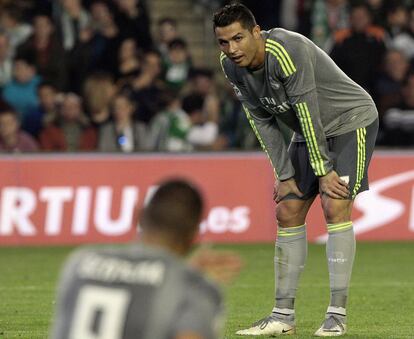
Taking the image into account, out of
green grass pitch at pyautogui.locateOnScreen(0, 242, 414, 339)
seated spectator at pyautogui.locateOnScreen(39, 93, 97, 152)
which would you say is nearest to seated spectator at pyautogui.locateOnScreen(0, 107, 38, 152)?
seated spectator at pyautogui.locateOnScreen(39, 93, 97, 152)

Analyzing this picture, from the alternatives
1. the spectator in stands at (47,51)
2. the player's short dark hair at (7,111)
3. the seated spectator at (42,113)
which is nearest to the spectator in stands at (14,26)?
the spectator in stands at (47,51)

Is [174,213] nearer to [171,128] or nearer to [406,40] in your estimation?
[171,128]

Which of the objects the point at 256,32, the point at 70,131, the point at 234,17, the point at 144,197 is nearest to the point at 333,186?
the point at 256,32

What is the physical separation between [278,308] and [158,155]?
7.27 m

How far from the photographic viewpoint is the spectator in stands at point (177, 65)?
18.2 m

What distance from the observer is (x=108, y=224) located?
611 inches

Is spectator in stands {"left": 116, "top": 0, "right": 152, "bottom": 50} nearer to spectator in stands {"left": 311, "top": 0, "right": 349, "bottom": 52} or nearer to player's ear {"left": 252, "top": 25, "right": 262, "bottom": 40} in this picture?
spectator in stands {"left": 311, "top": 0, "right": 349, "bottom": 52}

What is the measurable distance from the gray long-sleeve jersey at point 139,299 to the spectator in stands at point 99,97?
41.4ft

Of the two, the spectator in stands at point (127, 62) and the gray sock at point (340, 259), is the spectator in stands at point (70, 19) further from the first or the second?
the gray sock at point (340, 259)

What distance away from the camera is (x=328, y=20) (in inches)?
749

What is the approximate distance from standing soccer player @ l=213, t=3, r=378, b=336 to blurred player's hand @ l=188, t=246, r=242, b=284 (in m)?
3.65

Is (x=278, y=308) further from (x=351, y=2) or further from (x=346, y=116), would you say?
(x=351, y=2)

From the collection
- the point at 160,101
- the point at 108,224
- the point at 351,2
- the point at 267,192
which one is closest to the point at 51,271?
the point at 108,224

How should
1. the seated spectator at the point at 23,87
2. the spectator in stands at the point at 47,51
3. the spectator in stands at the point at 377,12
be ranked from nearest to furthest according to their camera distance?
the seated spectator at the point at 23,87 < the spectator in stands at the point at 47,51 < the spectator in stands at the point at 377,12
